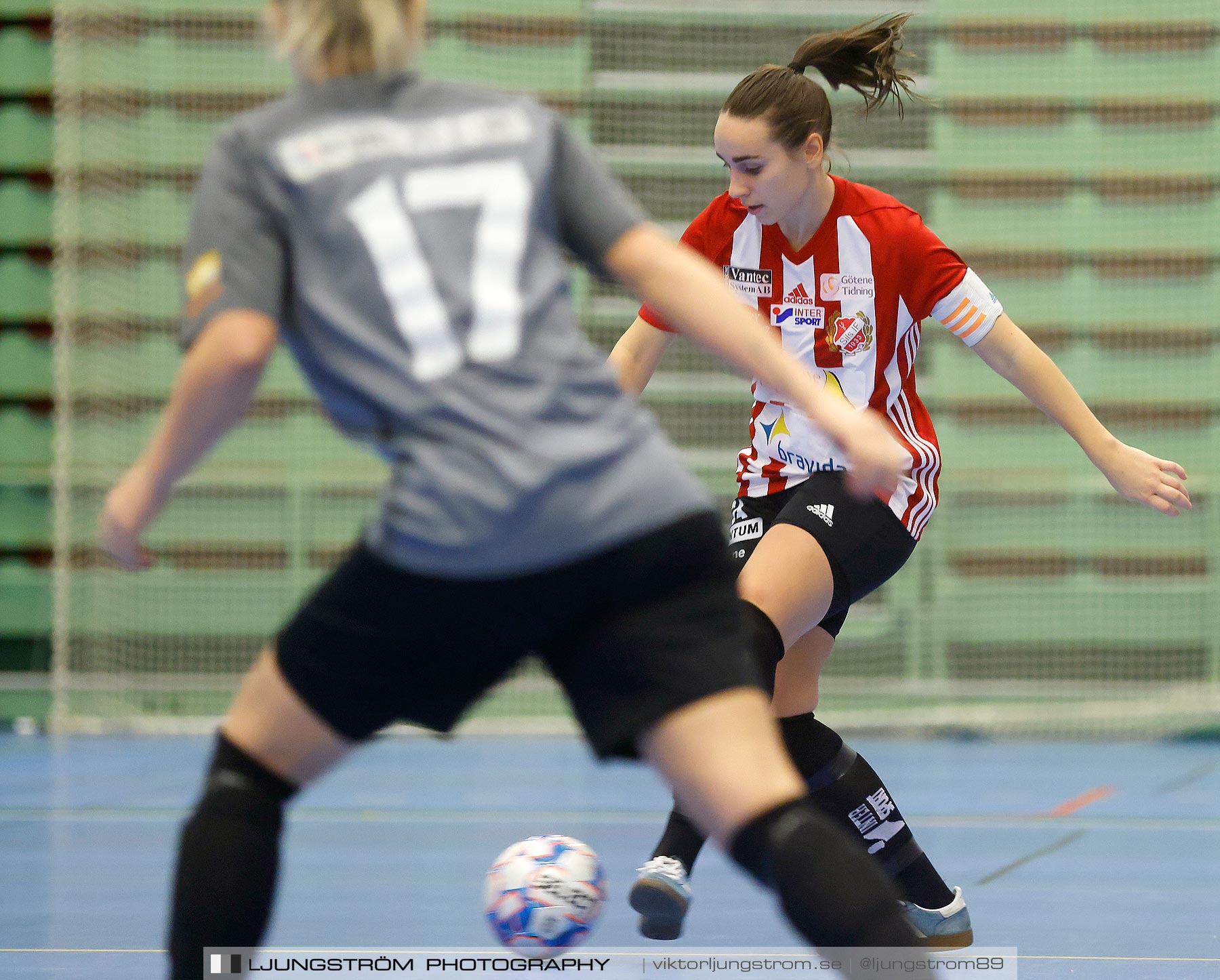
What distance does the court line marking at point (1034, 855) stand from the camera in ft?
13.8

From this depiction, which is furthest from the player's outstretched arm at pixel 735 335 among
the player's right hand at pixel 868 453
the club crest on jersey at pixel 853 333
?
the club crest on jersey at pixel 853 333

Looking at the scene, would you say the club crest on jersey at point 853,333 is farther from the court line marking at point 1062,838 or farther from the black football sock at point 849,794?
the court line marking at point 1062,838

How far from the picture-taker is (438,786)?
20.6ft

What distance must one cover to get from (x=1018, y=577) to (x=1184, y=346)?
153cm

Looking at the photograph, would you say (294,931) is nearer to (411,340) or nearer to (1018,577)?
(411,340)

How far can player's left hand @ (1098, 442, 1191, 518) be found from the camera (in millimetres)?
2781

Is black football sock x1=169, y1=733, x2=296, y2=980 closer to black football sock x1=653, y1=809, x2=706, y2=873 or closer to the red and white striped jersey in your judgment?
black football sock x1=653, y1=809, x2=706, y2=873

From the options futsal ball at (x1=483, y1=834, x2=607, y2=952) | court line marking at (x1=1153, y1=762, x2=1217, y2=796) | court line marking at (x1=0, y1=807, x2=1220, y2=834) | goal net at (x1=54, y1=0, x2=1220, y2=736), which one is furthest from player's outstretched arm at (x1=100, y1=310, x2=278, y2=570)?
goal net at (x1=54, y1=0, x2=1220, y2=736)

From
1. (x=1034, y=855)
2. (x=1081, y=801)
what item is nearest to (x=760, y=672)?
(x=1034, y=855)

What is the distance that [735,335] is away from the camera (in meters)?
1.70

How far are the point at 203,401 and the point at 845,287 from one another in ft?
5.99

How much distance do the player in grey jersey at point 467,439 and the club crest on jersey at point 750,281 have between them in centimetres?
156

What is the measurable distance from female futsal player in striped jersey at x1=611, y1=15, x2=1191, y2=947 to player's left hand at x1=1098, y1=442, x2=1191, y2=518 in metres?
0.24

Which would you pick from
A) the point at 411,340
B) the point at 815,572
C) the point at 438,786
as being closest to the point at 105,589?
the point at 438,786
